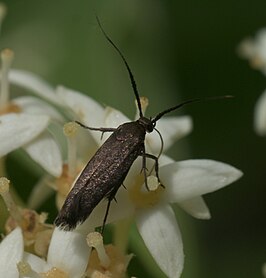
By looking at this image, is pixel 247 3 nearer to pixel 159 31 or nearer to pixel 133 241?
pixel 159 31

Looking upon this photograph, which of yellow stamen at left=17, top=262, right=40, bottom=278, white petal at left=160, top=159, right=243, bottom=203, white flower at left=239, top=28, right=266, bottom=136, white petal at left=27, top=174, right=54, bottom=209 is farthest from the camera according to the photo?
white flower at left=239, top=28, right=266, bottom=136

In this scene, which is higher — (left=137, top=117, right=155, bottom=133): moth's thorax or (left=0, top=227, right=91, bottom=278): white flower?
(left=137, top=117, right=155, bottom=133): moth's thorax

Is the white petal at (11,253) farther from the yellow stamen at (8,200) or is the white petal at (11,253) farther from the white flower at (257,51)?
the white flower at (257,51)

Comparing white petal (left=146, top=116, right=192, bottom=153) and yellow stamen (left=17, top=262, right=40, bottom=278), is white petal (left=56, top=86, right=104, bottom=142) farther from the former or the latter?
yellow stamen (left=17, top=262, right=40, bottom=278)

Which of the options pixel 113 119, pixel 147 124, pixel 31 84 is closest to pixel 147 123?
pixel 147 124

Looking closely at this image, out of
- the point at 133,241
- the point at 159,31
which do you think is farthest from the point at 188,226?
the point at 159,31

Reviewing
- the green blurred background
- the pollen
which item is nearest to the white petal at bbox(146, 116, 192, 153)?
the pollen
